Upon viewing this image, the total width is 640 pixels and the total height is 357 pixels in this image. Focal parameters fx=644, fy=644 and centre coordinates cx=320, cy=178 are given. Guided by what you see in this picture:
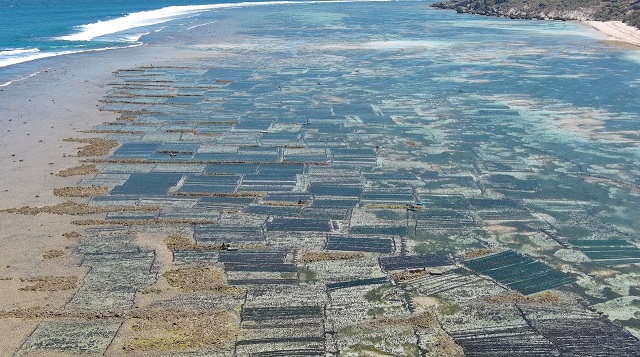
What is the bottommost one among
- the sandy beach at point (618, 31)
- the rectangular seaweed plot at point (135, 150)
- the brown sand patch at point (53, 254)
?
the sandy beach at point (618, 31)

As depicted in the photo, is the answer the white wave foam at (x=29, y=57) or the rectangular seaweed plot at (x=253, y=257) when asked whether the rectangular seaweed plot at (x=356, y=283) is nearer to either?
the rectangular seaweed plot at (x=253, y=257)

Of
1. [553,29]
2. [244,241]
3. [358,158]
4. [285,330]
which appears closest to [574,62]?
[553,29]

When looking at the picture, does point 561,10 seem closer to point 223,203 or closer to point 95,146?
point 95,146

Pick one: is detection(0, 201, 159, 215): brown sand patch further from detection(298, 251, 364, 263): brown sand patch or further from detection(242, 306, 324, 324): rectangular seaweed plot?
detection(242, 306, 324, 324): rectangular seaweed plot

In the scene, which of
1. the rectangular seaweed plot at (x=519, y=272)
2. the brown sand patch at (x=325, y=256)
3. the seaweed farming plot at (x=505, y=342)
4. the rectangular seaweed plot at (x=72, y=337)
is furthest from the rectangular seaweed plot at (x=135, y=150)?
the seaweed farming plot at (x=505, y=342)

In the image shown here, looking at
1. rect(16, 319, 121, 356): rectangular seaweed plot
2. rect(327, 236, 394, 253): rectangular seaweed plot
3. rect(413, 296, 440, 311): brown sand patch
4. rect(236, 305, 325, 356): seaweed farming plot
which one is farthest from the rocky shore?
rect(16, 319, 121, 356): rectangular seaweed plot

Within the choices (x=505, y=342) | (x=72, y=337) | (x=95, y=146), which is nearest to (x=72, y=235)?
(x=72, y=337)

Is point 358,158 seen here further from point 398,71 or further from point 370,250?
point 398,71
